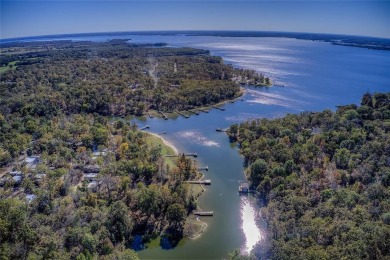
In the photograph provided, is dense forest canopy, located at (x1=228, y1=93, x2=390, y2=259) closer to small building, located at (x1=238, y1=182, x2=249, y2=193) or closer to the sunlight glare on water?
small building, located at (x1=238, y1=182, x2=249, y2=193)

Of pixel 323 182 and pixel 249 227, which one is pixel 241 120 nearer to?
pixel 323 182

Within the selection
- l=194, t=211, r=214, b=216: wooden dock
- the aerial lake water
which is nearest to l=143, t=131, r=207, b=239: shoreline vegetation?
l=194, t=211, r=214, b=216: wooden dock

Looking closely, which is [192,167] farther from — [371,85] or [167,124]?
[371,85]

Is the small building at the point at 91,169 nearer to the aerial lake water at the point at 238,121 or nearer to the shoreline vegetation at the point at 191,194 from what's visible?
the shoreline vegetation at the point at 191,194

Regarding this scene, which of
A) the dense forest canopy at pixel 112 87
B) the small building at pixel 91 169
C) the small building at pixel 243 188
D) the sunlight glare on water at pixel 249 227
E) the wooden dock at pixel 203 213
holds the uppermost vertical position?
the dense forest canopy at pixel 112 87

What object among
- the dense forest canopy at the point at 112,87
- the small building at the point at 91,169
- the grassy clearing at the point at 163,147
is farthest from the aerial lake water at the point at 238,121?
the small building at the point at 91,169

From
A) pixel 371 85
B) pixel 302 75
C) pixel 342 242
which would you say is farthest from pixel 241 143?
pixel 302 75

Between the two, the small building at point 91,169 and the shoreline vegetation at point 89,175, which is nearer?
the shoreline vegetation at point 89,175

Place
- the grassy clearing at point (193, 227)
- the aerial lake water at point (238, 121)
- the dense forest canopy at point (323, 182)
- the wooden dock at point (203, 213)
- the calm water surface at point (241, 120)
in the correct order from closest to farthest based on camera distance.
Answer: the dense forest canopy at point (323, 182)
the aerial lake water at point (238, 121)
the calm water surface at point (241, 120)
the grassy clearing at point (193, 227)
the wooden dock at point (203, 213)
